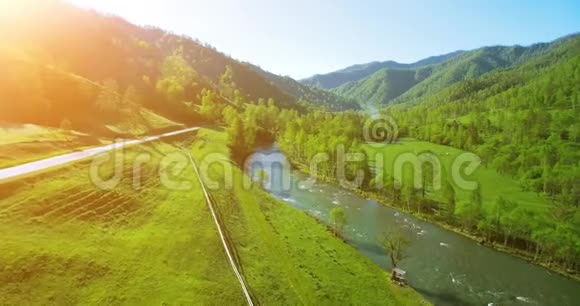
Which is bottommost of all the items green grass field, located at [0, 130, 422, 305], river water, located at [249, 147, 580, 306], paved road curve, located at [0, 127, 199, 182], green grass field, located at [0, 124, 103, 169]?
river water, located at [249, 147, 580, 306]

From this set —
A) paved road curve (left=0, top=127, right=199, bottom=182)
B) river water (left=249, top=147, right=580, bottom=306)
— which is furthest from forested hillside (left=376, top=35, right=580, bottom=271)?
paved road curve (left=0, top=127, right=199, bottom=182)

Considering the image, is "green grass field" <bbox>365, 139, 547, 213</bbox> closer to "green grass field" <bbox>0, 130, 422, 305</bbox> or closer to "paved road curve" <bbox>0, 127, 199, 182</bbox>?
"green grass field" <bbox>0, 130, 422, 305</bbox>

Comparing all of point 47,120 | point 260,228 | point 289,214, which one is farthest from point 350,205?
point 47,120

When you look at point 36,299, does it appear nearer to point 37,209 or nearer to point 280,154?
point 37,209

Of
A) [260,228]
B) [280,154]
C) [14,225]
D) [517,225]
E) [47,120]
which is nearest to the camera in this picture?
[14,225]

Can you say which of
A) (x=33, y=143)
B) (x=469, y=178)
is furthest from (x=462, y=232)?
(x=33, y=143)

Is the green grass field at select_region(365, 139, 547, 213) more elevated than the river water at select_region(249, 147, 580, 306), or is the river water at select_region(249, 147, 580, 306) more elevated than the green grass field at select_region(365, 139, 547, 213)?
the green grass field at select_region(365, 139, 547, 213)

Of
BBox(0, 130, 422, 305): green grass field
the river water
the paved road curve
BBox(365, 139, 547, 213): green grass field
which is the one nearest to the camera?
BBox(0, 130, 422, 305): green grass field

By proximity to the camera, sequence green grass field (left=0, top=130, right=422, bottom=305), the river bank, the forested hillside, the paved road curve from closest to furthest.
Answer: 1. green grass field (left=0, top=130, right=422, bottom=305)
2. the paved road curve
3. the river bank
4. the forested hillside
